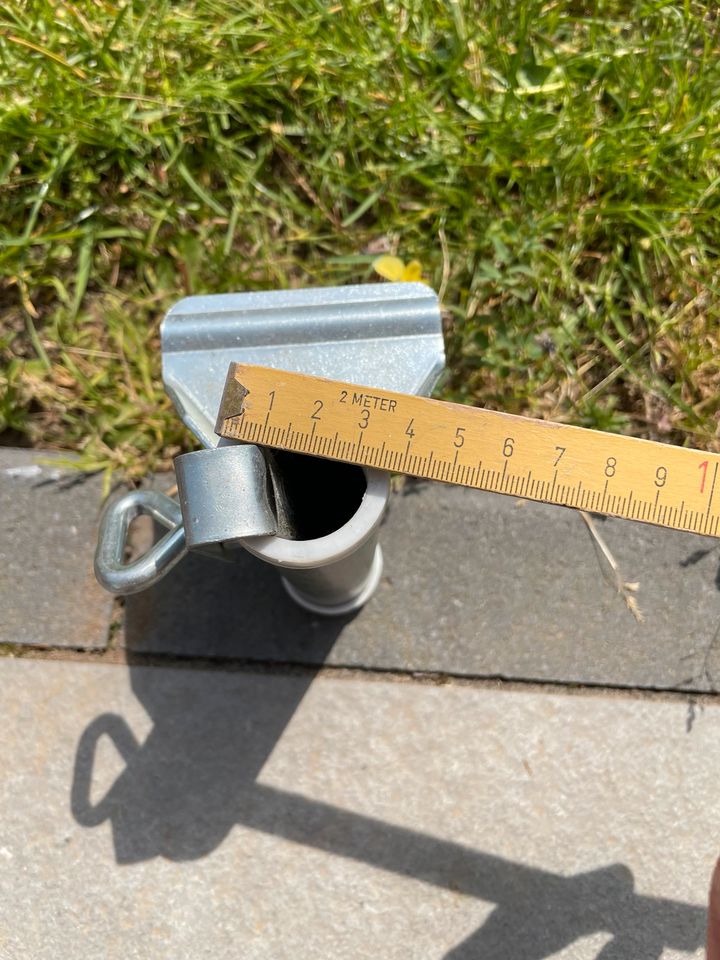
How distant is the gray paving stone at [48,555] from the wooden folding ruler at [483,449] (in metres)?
0.72

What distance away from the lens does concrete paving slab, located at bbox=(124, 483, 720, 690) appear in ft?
5.19

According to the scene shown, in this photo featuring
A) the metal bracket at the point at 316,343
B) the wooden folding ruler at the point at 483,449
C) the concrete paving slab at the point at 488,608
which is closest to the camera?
the wooden folding ruler at the point at 483,449

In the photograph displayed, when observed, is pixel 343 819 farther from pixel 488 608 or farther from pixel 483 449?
pixel 483 449

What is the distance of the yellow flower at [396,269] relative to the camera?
63.8 inches

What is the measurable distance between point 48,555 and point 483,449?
108 cm

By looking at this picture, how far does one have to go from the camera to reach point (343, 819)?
152 cm

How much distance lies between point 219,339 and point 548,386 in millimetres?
830

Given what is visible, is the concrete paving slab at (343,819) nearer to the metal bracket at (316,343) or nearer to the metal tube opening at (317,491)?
the metal tube opening at (317,491)

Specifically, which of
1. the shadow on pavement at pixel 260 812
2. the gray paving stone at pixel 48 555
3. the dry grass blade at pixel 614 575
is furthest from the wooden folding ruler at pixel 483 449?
the gray paving stone at pixel 48 555

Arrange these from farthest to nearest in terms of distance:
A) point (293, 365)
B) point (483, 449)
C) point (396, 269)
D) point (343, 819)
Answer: point (396, 269)
point (343, 819)
point (293, 365)
point (483, 449)

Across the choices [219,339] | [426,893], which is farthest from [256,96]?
[426,893]

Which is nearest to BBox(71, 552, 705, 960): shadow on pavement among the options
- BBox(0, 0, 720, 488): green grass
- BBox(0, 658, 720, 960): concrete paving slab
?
BBox(0, 658, 720, 960): concrete paving slab

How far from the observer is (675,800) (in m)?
1.52

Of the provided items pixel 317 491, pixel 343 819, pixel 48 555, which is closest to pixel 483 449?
pixel 317 491
